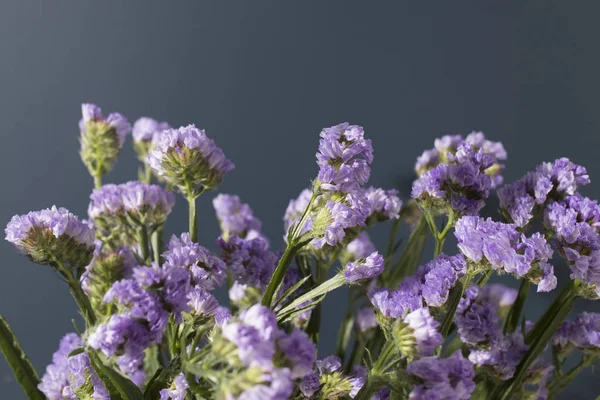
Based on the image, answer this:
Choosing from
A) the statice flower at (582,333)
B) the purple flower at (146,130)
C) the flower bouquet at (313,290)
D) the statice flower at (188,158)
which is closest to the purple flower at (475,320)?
the flower bouquet at (313,290)

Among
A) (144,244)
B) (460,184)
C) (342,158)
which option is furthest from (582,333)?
(144,244)

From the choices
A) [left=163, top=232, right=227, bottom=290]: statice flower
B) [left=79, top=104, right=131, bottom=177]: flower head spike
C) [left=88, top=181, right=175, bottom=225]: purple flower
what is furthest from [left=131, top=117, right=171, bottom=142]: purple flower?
[left=163, top=232, right=227, bottom=290]: statice flower

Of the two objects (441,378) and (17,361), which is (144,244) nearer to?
(17,361)

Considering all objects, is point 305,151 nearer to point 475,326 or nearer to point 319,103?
point 319,103

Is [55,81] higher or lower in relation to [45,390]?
higher

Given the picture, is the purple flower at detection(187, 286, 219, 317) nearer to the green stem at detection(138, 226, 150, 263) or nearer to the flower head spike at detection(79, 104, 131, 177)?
the green stem at detection(138, 226, 150, 263)

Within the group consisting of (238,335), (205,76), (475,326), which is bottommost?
(475,326)

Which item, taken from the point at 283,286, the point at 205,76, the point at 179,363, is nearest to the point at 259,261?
the point at 283,286

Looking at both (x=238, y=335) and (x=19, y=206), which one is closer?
(x=238, y=335)
